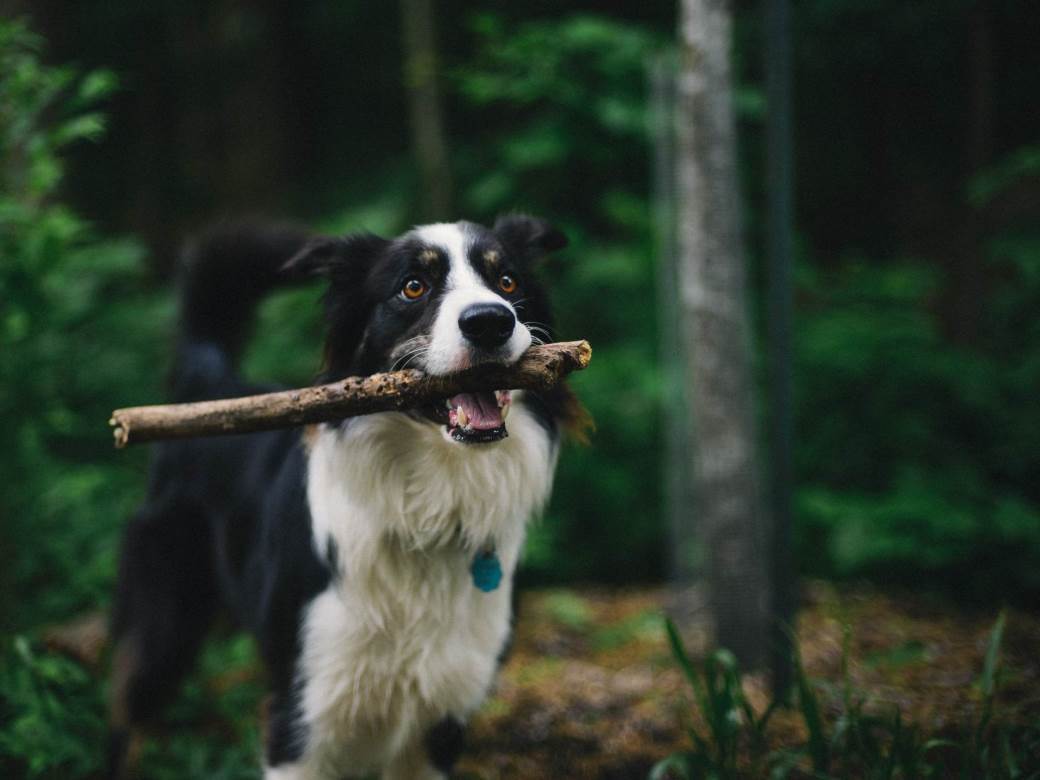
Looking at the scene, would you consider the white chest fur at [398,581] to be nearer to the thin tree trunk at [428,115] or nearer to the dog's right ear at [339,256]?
the dog's right ear at [339,256]

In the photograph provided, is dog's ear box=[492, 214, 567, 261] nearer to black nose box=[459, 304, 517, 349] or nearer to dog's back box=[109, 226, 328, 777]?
black nose box=[459, 304, 517, 349]

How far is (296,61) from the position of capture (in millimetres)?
9828

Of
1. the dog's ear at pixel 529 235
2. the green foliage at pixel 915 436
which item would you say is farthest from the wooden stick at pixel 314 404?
the green foliage at pixel 915 436

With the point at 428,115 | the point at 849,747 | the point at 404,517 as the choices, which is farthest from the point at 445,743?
the point at 428,115

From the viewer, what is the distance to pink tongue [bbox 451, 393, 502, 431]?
7.48 ft

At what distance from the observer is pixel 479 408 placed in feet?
7.58

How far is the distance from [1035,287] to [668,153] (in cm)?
238

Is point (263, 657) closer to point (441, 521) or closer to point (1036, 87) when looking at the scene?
point (441, 521)

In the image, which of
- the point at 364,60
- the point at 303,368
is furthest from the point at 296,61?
the point at 303,368

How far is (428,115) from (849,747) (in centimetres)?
526

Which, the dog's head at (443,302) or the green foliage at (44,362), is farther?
the green foliage at (44,362)

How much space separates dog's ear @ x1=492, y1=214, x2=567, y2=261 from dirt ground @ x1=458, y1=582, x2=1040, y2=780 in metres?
1.55

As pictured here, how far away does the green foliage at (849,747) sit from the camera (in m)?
2.38

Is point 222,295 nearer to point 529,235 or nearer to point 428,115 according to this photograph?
point 529,235
